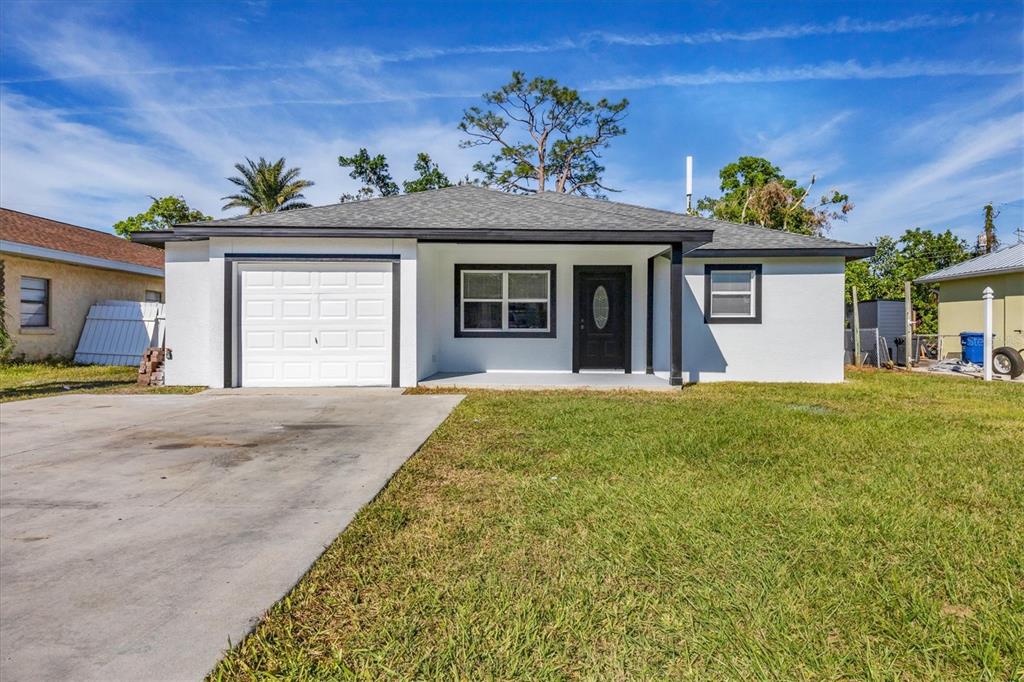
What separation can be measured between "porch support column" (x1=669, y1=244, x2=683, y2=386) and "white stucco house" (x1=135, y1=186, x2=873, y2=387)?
0.08ft

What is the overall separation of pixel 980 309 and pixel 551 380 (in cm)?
1467

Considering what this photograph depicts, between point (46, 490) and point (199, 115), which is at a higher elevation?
point (199, 115)

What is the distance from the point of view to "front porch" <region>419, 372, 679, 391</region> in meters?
9.64

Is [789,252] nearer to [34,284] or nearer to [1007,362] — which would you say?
[1007,362]

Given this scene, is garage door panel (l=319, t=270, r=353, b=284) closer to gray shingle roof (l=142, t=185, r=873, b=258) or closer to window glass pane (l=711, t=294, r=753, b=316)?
gray shingle roof (l=142, t=185, r=873, b=258)

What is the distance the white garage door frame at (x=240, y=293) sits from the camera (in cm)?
958

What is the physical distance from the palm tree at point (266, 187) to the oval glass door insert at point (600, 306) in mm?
23906

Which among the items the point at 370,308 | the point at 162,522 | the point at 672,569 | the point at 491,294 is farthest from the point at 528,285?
the point at 672,569

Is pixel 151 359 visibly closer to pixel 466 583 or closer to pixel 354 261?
pixel 354 261

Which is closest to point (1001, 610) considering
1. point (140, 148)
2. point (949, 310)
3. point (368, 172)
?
point (949, 310)

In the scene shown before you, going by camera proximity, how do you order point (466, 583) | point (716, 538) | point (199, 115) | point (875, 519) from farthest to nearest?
1. point (199, 115)
2. point (875, 519)
3. point (716, 538)
4. point (466, 583)

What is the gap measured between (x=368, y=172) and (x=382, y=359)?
81.9 feet

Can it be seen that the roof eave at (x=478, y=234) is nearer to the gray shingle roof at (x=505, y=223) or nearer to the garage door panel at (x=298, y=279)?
the gray shingle roof at (x=505, y=223)

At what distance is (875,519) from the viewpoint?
3307mm
